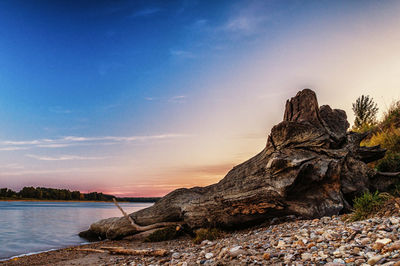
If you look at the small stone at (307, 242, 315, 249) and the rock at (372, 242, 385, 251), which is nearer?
the rock at (372, 242, 385, 251)

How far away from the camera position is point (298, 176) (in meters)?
8.19

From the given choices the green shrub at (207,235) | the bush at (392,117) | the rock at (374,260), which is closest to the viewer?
the rock at (374,260)

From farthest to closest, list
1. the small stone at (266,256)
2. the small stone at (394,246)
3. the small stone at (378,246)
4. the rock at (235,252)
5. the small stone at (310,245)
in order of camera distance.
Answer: the rock at (235,252) < the small stone at (310,245) < the small stone at (266,256) < the small stone at (378,246) < the small stone at (394,246)

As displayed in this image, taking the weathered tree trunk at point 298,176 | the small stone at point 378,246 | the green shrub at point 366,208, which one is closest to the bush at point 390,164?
the weathered tree trunk at point 298,176

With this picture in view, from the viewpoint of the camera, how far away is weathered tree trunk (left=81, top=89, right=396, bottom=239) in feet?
27.3

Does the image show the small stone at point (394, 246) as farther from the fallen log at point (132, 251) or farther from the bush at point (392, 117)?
the bush at point (392, 117)

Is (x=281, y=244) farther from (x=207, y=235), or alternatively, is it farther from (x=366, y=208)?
(x=207, y=235)

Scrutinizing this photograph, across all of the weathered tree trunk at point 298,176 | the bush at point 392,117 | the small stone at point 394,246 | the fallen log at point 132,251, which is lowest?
the fallen log at point 132,251

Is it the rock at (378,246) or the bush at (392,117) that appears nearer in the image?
the rock at (378,246)

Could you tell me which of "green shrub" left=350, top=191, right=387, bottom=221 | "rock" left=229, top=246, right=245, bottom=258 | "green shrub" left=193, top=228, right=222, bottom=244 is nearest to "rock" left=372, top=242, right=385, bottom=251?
"rock" left=229, top=246, right=245, bottom=258

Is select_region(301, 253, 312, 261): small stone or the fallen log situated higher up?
select_region(301, 253, 312, 261): small stone

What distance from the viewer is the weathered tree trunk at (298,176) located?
831cm

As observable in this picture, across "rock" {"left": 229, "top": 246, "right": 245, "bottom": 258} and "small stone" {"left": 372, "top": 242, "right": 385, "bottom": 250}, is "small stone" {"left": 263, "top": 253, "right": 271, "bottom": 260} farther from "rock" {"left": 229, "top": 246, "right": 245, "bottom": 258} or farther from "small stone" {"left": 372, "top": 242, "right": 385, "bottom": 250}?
"small stone" {"left": 372, "top": 242, "right": 385, "bottom": 250}

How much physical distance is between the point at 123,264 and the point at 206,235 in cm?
297
